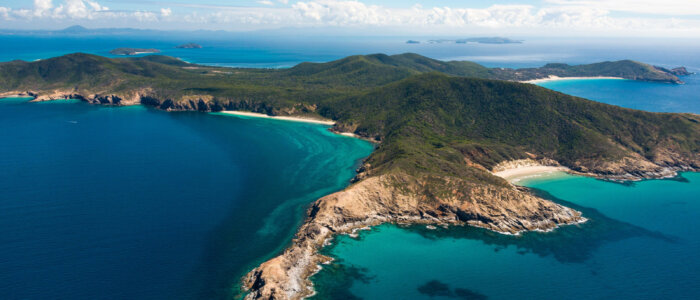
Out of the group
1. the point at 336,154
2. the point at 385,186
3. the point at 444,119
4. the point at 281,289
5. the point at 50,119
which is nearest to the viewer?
the point at 281,289

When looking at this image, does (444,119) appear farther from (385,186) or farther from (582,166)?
(385,186)

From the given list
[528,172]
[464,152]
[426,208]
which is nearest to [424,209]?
[426,208]

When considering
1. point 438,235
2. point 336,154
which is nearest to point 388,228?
point 438,235

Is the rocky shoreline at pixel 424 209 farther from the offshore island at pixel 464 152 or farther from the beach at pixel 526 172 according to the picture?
the beach at pixel 526 172

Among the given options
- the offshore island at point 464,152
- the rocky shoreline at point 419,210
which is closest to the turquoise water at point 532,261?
the rocky shoreline at point 419,210

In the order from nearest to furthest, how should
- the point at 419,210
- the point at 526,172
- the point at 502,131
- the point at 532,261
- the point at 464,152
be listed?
the point at 532,261
the point at 419,210
the point at 526,172
the point at 464,152
the point at 502,131

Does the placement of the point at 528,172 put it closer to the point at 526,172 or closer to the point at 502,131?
the point at 526,172

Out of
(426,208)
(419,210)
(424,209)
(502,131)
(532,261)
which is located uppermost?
(502,131)
